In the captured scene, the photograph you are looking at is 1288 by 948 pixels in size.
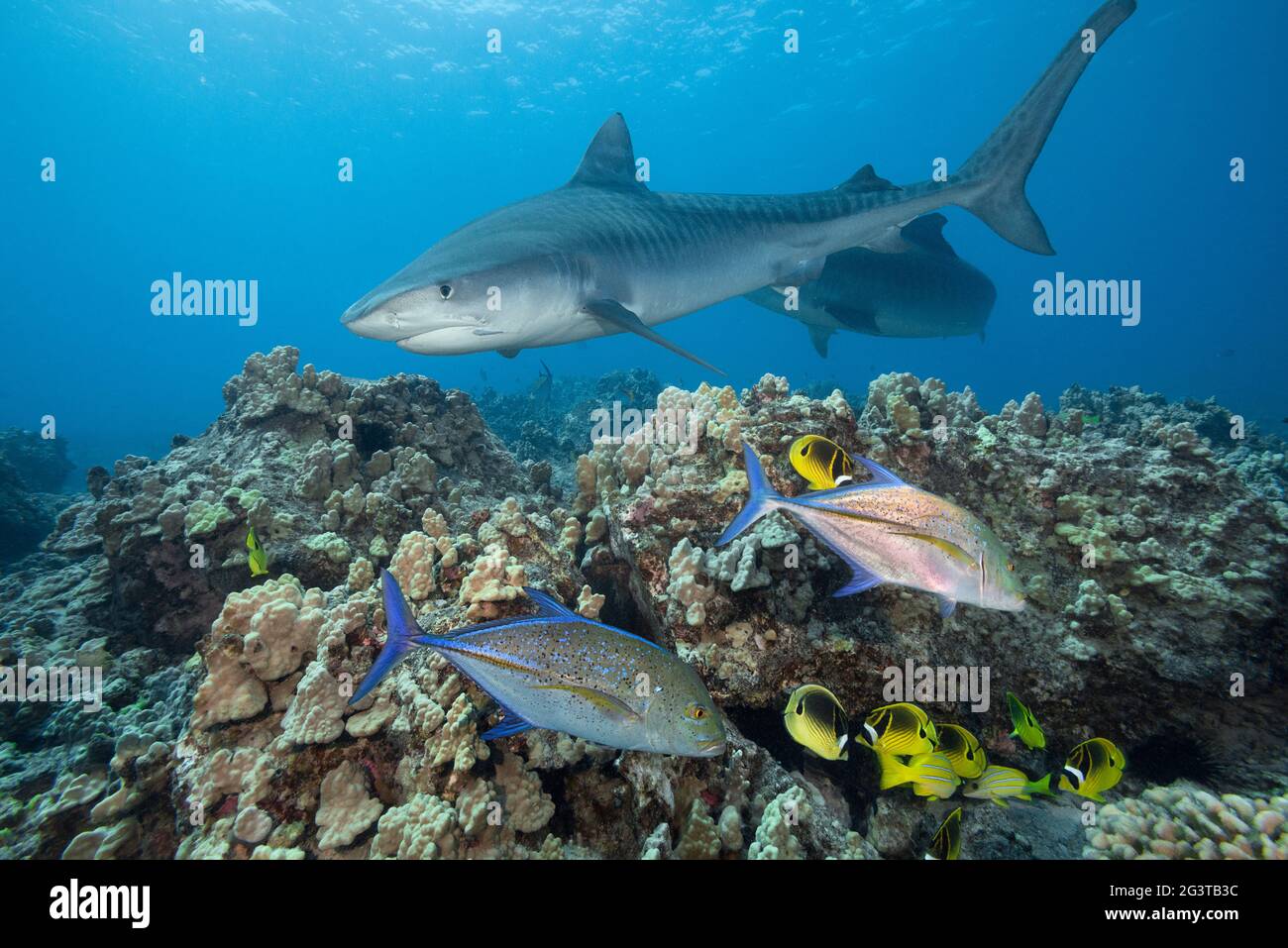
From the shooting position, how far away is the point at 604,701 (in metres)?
1.75

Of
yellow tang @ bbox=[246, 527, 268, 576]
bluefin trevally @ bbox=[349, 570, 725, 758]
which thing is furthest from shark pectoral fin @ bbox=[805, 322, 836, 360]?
bluefin trevally @ bbox=[349, 570, 725, 758]

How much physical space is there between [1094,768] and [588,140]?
113685 millimetres

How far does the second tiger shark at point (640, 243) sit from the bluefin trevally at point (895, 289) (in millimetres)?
2657

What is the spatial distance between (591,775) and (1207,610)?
3.64m

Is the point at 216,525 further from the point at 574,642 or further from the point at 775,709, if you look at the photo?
the point at 775,709

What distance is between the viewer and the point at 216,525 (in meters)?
4.11

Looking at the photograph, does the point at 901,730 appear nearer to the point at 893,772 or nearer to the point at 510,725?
the point at 893,772

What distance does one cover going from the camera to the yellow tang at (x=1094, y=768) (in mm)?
2422

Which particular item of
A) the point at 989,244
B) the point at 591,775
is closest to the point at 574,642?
the point at 591,775

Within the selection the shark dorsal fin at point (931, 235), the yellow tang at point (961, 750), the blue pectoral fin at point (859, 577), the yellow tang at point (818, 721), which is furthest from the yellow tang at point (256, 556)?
the shark dorsal fin at point (931, 235)

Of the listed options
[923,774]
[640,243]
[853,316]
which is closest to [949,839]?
[923,774]

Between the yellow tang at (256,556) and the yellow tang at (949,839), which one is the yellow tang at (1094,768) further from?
the yellow tang at (256,556)

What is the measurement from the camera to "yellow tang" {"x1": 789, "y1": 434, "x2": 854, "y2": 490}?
2701 millimetres
